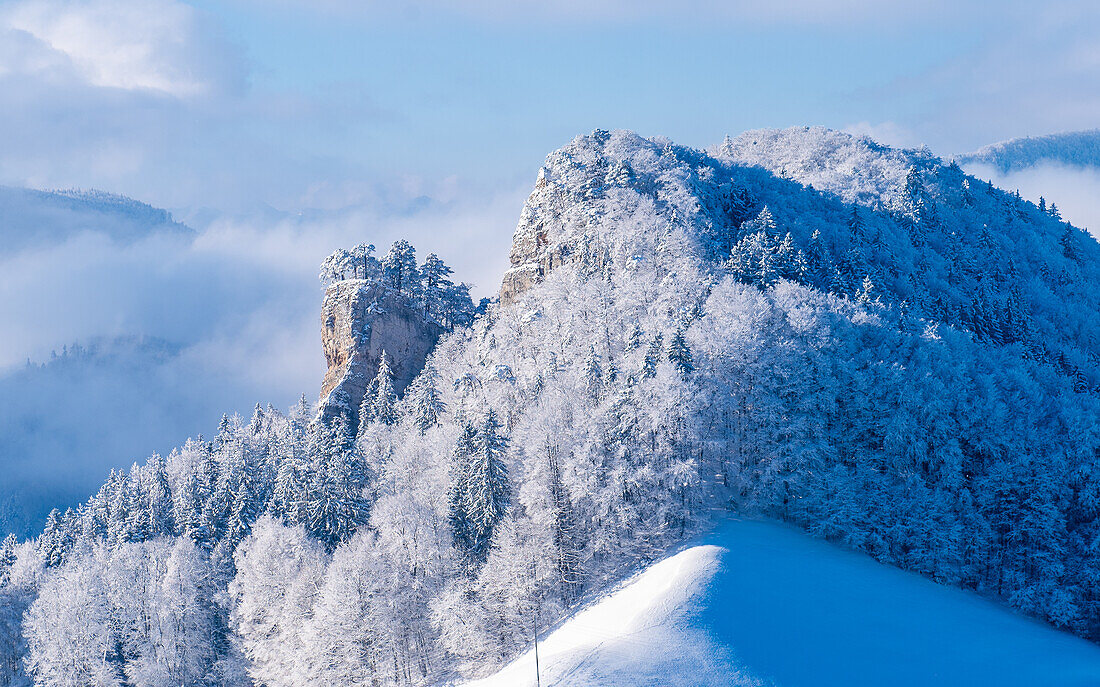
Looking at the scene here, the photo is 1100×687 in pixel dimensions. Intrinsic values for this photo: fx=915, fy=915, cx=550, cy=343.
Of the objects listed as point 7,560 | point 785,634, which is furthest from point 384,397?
point 785,634

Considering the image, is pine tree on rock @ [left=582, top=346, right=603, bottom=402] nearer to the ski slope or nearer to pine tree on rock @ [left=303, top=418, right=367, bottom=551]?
the ski slope

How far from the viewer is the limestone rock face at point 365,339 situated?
12125 centimetres

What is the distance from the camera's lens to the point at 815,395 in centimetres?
7831

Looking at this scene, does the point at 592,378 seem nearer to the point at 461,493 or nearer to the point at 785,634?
the point at 461,493

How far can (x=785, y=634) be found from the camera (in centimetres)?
5938

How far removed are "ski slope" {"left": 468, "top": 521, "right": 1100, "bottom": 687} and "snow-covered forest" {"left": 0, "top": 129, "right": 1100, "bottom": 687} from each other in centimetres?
499

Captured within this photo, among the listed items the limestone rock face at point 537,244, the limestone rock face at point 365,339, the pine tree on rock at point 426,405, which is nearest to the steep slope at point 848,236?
the limestone rock face at point 537,244

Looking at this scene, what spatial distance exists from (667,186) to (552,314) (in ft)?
99.6

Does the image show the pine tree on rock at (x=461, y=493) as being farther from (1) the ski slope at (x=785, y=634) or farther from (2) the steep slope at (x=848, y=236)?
(2) the steep slope at (x=848, y=236)

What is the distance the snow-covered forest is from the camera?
73.3m

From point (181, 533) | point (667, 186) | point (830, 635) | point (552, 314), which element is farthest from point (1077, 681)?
point (181, 533)

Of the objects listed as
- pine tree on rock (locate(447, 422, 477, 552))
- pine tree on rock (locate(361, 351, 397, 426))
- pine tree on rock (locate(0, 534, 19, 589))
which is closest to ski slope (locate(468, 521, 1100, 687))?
pine tree on rock (locate(447, 422, 477, 552))

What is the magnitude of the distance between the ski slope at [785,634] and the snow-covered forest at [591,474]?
4.99 meters

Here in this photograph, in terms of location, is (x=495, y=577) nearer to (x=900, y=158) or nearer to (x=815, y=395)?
(x=815, y=395)
